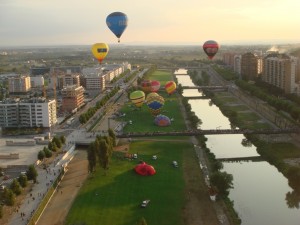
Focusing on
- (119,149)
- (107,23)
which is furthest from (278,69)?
(119,149)

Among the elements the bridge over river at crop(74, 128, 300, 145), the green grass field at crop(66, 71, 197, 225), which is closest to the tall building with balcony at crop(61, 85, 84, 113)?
the bridge over river at crop(74, 128, 300, 145)

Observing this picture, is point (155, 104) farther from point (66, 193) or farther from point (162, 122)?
point (66, 193)

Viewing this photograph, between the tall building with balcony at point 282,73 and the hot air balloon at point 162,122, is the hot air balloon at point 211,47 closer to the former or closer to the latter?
the tall building with balcony at point 282,73

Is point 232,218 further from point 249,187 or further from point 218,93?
point 218,93

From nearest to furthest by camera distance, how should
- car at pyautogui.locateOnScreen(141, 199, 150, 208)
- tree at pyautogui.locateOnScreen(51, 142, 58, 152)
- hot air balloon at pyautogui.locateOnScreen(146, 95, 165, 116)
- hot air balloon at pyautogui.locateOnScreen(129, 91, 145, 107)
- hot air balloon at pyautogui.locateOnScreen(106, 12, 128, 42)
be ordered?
1. car at pyautogui.locateOnScreen(141, 199, 150, 208)
2. tree at pyautogui.locateOnScreen(51, 142, 58, 152)
3. hot air balloon at pyautogui.locateOnScreen(106, 12, 128, 42)
4. hot air balloon at pyautogui.locateOnScreen(146, 95, 165, 116)
5. hot air balloon at pyautogui.locateOnScreen(129, 91, 145, 107)

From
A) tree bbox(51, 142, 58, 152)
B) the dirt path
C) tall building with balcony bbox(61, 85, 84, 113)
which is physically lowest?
the dirt path

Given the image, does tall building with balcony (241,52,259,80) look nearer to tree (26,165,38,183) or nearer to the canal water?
the canal water
